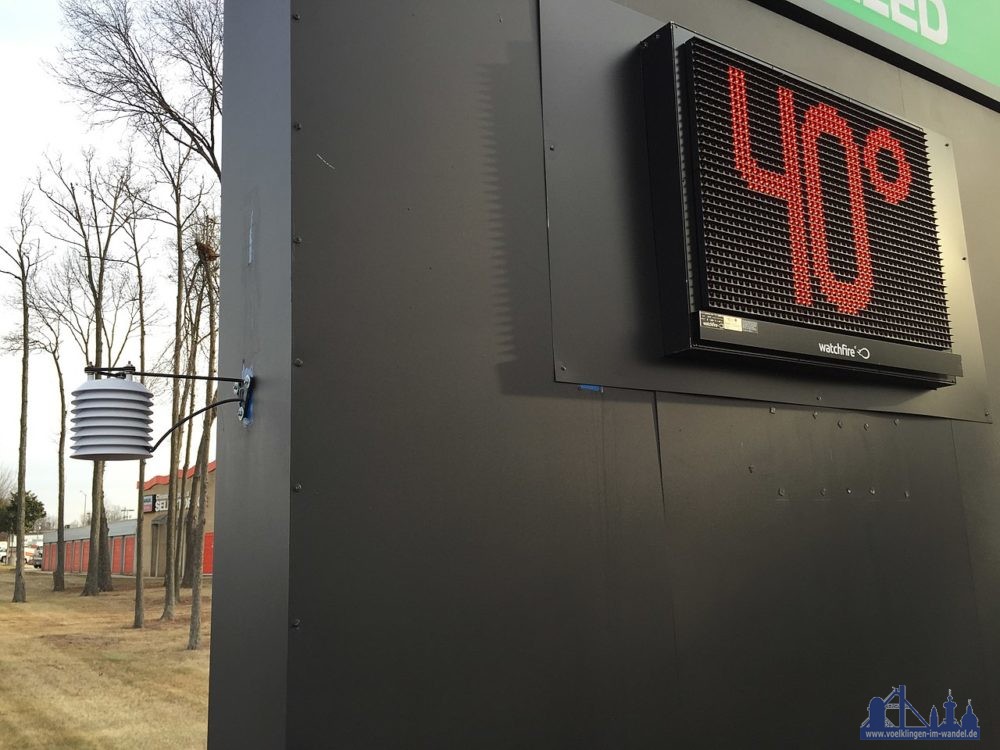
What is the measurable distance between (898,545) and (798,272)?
73 cm

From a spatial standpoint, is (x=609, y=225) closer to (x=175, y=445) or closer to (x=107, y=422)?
(x=107, y=422)

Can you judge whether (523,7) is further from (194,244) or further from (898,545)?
(194,244)

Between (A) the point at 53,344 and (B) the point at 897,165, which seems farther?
(A) the point at 53,344

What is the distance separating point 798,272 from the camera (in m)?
1.64

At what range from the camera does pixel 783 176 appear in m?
1.68

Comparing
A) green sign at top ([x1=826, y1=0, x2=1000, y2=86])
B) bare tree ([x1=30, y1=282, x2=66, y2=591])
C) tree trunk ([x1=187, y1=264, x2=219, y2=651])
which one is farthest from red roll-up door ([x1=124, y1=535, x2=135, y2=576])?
green sign at top ([x1=826, y1=0, x2=1000, y2=86])

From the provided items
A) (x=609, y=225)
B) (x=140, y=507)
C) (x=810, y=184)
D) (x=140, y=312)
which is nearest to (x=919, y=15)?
(x=810, y=184)

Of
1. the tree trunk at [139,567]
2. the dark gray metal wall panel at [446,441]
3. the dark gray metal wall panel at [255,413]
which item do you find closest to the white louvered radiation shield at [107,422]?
the dark gray metal wall panel at [255,413]

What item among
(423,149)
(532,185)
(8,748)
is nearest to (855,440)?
(532,185)

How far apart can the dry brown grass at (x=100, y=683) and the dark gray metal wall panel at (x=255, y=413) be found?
4820 mm

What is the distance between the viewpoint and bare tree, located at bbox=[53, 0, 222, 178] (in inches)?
304

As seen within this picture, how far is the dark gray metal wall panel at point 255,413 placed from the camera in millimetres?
1219

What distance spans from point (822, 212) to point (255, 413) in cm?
121

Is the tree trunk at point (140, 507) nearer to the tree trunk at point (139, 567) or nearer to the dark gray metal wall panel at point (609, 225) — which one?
the tree trunk at point (139, 567)
